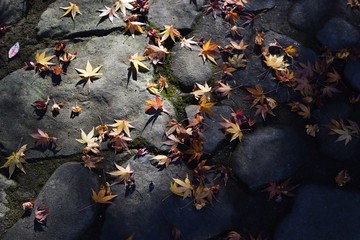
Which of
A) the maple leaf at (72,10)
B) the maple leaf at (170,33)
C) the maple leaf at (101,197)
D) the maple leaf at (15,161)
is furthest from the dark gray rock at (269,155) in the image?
the maple leaf at (72,10)

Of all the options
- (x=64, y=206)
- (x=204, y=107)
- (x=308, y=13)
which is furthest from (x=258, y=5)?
(x=64, y=206)

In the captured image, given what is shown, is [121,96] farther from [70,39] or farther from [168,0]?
[168,0]

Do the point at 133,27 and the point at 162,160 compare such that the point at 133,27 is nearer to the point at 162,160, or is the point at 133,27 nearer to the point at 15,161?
the point at 162,160

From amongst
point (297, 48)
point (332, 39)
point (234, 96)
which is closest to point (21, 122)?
point (234, 96)

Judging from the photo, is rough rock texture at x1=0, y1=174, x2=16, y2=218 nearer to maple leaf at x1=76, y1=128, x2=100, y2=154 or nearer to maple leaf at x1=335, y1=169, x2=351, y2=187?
maple leaf at x1=76, y1=128, x2=100, y2=154

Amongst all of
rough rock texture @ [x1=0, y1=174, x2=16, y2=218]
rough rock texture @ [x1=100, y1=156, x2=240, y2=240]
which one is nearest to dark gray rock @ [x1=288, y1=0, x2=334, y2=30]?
rough rock texture @ [x1=100, y1=156, x2=240, y2=240]

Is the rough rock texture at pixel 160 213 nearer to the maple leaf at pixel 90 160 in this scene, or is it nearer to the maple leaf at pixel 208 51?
the maple leaf at pixel 90 160
